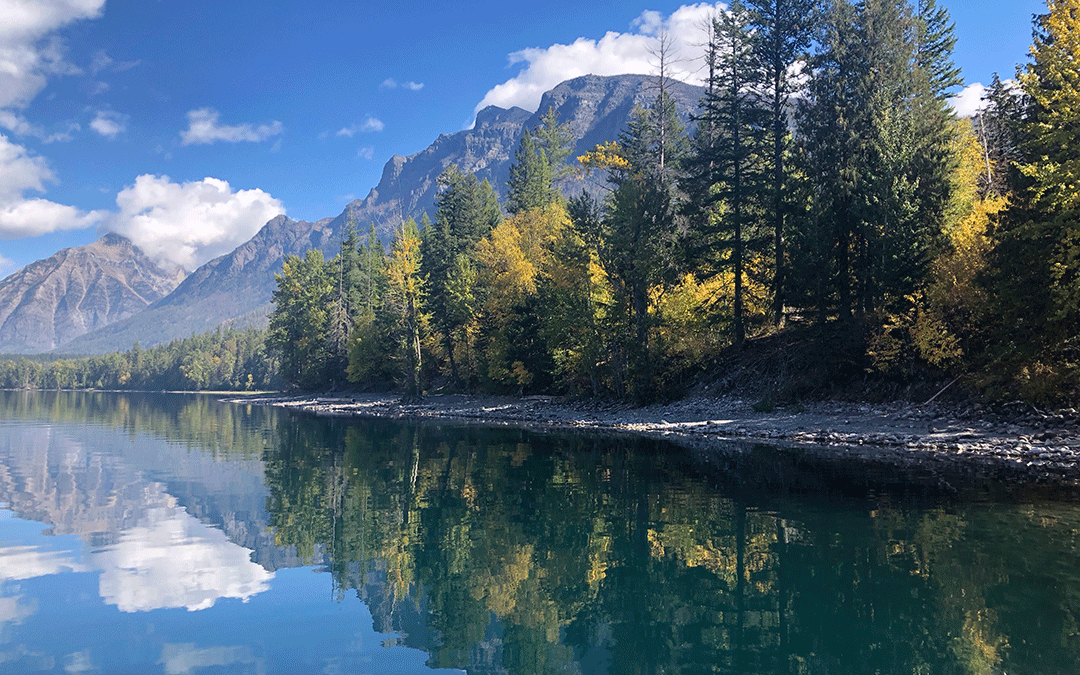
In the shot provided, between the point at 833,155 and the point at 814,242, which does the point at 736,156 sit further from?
the point at 814,242

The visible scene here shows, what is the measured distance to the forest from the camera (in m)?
25.7

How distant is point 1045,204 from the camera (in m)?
24.4

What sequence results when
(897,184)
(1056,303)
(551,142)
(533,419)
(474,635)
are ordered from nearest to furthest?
1. (474,635)
2. (1056,303)
3. (897,184)
4. (533,419)
5. (551,142)

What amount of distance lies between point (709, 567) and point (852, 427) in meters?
22.1

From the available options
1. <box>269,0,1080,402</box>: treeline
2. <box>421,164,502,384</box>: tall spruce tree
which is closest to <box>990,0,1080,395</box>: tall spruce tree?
<box>269,0,1080,402</box>: treeline

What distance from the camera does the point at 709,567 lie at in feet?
41.6

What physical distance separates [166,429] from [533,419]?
99.1ft

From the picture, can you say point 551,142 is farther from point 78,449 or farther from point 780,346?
point 78,449

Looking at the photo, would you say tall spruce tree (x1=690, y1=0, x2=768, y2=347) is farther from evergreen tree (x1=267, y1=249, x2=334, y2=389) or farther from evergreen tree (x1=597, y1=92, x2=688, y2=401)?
evergreen tree (x1=267, y1=249, x2=334, y2=389)

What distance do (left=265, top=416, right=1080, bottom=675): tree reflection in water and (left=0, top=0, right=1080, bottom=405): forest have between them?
11036 millimetres

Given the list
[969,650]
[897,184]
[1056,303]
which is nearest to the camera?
[969,650]

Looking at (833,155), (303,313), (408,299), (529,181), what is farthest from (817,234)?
(303,313)

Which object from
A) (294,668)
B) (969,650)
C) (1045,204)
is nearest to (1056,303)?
(1045,204)

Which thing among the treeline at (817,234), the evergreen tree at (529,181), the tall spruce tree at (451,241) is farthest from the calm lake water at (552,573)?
the evergreen tree at (529,181)
